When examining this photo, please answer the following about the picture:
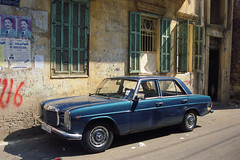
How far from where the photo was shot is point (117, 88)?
222 inches

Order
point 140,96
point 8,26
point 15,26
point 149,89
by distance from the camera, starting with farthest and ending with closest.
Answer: point 15,26
point 8,26
point 149,89
point 140,96

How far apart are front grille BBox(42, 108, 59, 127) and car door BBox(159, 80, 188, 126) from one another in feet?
8.37

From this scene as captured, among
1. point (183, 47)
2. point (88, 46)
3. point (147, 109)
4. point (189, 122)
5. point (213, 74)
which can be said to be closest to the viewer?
point (147, 109)

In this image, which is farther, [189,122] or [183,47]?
[183,47]

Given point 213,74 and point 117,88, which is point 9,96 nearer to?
point 117,88

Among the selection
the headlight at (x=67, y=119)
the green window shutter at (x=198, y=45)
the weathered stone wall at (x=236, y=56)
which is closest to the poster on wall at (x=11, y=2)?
the headlight at (x=67, y=119)

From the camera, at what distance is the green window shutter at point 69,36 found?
6.80 metres

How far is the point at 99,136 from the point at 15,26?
151 inches

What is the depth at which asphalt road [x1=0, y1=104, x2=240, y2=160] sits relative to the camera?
444cm

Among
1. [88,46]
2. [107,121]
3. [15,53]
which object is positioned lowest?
[107,121]

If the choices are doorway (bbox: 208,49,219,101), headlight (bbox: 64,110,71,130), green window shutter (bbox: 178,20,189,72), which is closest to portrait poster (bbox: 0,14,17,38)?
headlight (bbox: 64,110,71,130)

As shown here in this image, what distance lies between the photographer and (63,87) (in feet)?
23.0

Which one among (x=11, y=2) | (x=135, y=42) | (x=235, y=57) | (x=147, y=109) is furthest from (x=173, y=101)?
(x=235, y=57)

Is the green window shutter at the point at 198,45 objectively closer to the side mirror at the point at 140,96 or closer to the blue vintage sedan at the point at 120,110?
the blue vintage sedan at the point at 120,110
